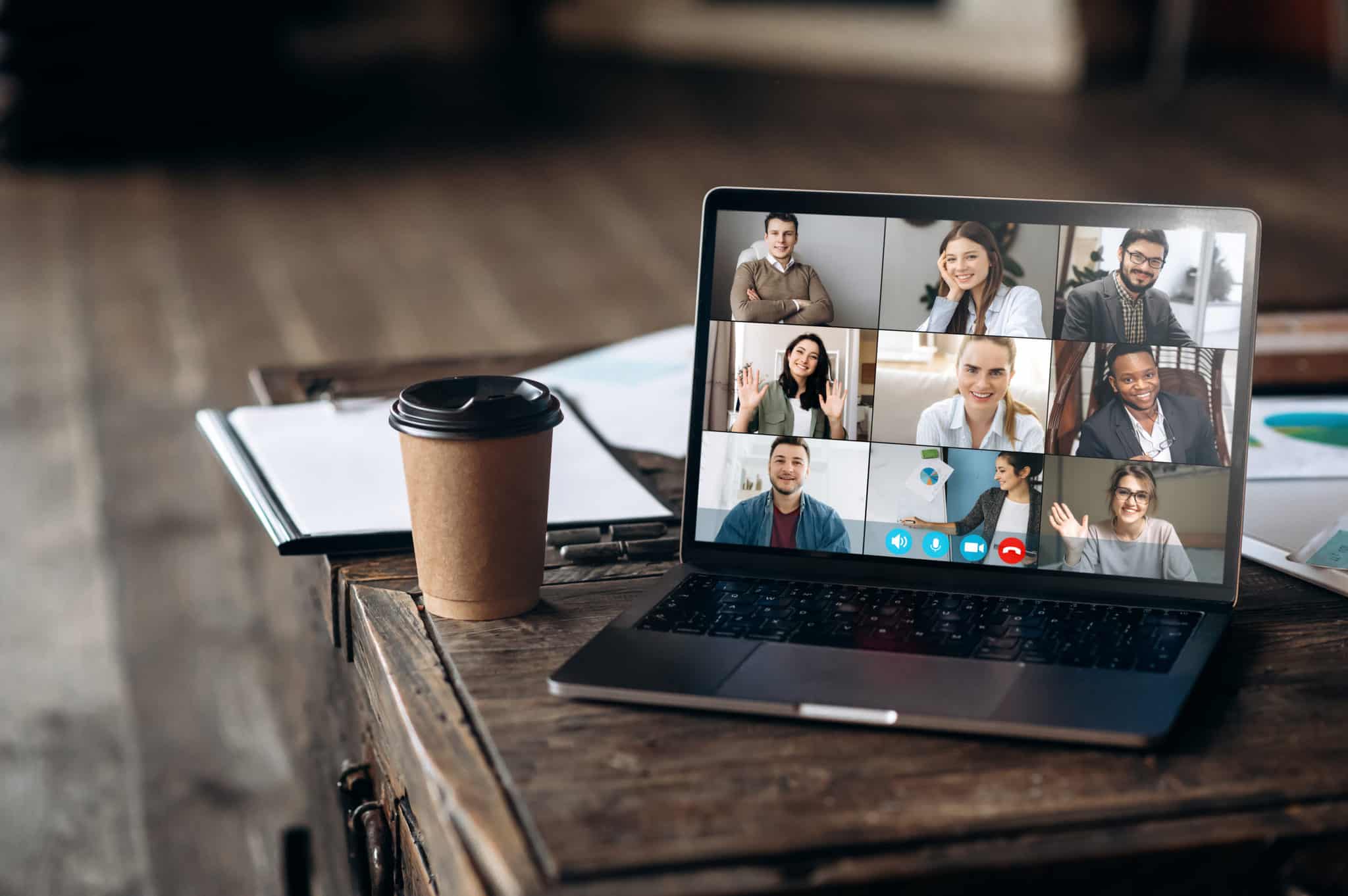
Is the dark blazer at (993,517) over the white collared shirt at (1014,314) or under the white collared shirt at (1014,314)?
under

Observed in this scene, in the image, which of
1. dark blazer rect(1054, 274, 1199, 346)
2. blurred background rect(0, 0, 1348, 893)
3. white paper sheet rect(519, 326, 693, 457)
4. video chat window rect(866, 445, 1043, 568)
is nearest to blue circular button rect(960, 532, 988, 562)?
video chat window rect(866, 445, 1043, 568)

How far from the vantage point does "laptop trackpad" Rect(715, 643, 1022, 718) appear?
55 cm

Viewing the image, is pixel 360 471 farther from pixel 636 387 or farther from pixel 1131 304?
pixel 1131 304

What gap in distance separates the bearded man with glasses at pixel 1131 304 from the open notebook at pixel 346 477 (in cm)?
26

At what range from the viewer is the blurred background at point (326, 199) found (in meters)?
1.60

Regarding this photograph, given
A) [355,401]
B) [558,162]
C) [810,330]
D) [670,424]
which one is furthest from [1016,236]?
[558,162]

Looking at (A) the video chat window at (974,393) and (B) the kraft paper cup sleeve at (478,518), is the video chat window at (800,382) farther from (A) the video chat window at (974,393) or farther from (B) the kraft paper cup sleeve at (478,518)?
(B) the kraft paper cup sleeve at (478,518)

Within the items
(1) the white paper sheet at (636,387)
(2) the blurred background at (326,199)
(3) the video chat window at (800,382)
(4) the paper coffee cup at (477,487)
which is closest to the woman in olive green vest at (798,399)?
(3) the video chat window at (800,382)

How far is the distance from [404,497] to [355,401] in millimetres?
207

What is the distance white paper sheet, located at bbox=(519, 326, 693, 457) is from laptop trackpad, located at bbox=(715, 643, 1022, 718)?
0.34 meters

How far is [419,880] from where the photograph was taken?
26.0 inches

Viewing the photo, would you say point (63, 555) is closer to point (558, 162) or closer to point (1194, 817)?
point (1194, 817)

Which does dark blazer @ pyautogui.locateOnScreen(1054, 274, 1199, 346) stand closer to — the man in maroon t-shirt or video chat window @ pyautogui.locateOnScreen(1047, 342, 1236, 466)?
video chat window @ pyautogui.locateOnScreen(1047, 342, 1236, 466)

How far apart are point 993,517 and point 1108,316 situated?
0.11 metres
